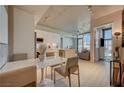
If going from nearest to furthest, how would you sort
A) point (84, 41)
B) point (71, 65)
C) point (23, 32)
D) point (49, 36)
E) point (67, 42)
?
point (71, 65), point (23, 32), point (49, 36), point (84, 41), point (67, 42)

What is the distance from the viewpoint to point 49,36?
1016cm

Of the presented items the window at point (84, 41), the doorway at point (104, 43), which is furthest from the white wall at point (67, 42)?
the doorway at point (104, 43)

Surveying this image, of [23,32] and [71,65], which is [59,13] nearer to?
[23,32]

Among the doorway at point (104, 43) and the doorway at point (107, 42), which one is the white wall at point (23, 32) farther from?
the doorway at point (107, 42)

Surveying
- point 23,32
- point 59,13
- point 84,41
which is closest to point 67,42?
point 84,41

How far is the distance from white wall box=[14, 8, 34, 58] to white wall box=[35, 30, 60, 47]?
4438mm

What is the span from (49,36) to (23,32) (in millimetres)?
6045

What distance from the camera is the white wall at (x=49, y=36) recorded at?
9238 millimetres

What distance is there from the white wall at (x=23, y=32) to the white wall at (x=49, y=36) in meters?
4.44

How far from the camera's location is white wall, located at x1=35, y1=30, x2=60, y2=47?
9238 mm

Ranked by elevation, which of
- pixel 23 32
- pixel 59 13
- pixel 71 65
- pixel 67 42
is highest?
pixel 59 13

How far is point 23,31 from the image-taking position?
4.13 meters

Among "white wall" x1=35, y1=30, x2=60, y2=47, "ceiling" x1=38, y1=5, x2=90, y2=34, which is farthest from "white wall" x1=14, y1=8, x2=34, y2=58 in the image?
"white wall" x1=35, y1=30, x2=60, y2=47

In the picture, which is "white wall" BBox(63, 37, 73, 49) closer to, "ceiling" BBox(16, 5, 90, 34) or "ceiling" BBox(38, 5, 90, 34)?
"ceiling" BBox(16, 5, 90, 34)
